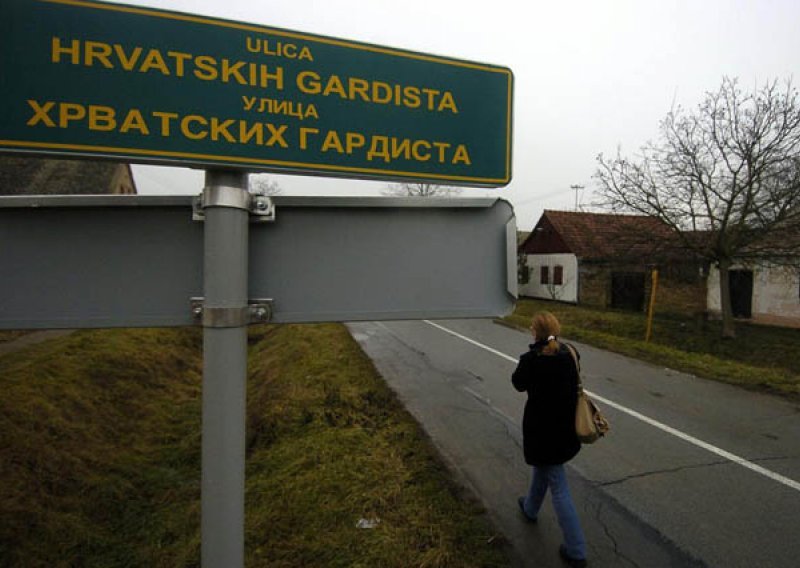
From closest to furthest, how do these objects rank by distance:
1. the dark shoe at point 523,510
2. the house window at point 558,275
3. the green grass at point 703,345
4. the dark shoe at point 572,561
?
the dark shoe at point 572,561, the dark shoe at point 523,510, the green grass at point 703,345, the house window at point 558,275

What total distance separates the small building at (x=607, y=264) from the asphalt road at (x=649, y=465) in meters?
9.46

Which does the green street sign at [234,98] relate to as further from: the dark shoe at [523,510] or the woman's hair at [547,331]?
the dark shoe at [523,510]

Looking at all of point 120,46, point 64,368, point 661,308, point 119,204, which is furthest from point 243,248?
point 661,308

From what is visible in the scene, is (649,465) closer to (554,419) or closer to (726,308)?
(554,419)

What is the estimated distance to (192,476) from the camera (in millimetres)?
4797

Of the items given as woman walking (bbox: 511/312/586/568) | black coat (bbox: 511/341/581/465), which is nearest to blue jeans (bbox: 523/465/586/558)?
woman walking (bbox: 511/312/586/568)

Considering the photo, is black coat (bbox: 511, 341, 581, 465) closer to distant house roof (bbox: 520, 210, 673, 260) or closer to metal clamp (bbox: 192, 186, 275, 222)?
metal clamp (bbox: 192, 186, 275, 222)

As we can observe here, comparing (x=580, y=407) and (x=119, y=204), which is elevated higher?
(x=119, y=204)

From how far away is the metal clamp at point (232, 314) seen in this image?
112 cm

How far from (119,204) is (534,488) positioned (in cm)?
330

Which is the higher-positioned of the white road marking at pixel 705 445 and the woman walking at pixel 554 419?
the woman walking at pixel 554 419

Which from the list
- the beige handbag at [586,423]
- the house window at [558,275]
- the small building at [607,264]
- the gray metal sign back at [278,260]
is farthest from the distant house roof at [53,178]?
the house window at [558,275]

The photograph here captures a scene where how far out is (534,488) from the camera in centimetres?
320

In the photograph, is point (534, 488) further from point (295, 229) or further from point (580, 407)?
point (295, 229)
